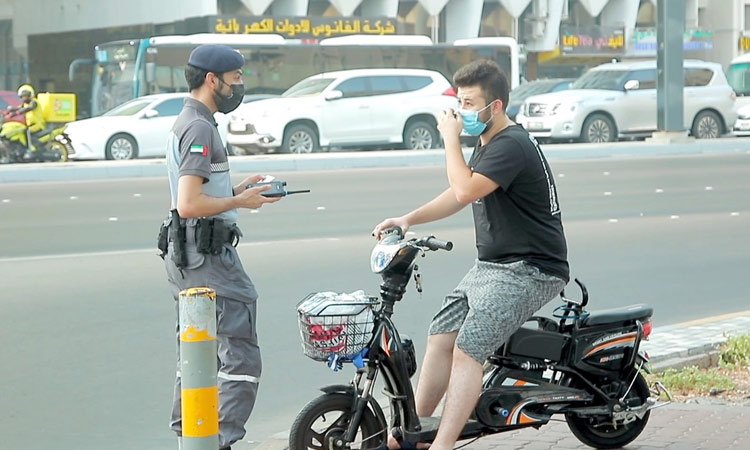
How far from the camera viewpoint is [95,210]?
1630cm

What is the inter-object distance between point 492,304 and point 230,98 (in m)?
1.41

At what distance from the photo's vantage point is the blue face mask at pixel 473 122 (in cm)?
502

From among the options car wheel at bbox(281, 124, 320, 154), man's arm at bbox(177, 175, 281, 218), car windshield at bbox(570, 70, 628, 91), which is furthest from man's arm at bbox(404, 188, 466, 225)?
car windshield at bbox(570, 70, 628, 91)

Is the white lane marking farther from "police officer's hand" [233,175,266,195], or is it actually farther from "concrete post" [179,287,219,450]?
"concrete post" [179,287,219,450]

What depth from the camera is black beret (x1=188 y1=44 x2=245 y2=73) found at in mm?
5113

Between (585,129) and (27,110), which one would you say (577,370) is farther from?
(585,129)

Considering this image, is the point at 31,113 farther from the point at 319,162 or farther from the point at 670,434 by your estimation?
the point at 670,434

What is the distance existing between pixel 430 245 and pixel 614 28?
166 ft

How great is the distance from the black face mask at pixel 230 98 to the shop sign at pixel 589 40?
159ft

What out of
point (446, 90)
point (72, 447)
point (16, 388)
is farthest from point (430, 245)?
point (446, 90)

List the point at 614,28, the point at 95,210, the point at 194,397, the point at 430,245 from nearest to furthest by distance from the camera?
the point at 194,397 < the point at 430,245 < the point at 95,210 < the point at 614,28

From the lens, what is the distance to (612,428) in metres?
5.53

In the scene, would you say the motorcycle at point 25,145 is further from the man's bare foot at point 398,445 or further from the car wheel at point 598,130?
the man's bare foot at point 398,445

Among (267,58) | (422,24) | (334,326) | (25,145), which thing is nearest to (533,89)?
(267,58)
